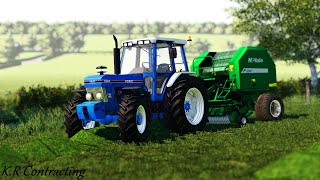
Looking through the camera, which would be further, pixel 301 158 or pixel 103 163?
pixel 103 163

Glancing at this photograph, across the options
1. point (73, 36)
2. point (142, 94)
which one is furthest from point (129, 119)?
point (73, 36)

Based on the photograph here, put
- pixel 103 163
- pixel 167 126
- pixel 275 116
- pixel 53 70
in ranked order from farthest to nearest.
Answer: pixel 53 70
pixel 275 116
pixel 167 126
pixel 103 163

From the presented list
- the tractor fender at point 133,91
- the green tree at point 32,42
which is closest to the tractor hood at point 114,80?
the tractor fender at point 133,91

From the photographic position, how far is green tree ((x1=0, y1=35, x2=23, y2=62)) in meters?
92.9

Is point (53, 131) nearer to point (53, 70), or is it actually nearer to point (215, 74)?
point (215, 74)

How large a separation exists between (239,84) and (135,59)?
358cm

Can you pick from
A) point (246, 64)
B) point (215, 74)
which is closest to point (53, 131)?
point (215, 74)

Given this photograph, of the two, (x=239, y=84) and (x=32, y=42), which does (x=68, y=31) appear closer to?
(x=32, y=42)

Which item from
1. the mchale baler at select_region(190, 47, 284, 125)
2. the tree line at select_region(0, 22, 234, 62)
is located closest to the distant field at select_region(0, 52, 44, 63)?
the tree line at select_region(0, 22, 234, 62)

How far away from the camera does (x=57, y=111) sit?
1728 centimetres

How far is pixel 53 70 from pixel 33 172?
2523 inches

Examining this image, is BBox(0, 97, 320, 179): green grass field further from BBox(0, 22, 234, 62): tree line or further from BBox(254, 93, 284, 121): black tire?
BBox(0, 22, 234, 62): tree line

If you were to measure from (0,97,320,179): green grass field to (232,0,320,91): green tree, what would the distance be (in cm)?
1424

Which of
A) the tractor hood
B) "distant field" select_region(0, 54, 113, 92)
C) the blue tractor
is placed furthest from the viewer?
"distant field" select_region(0, 54, 113, 92)
